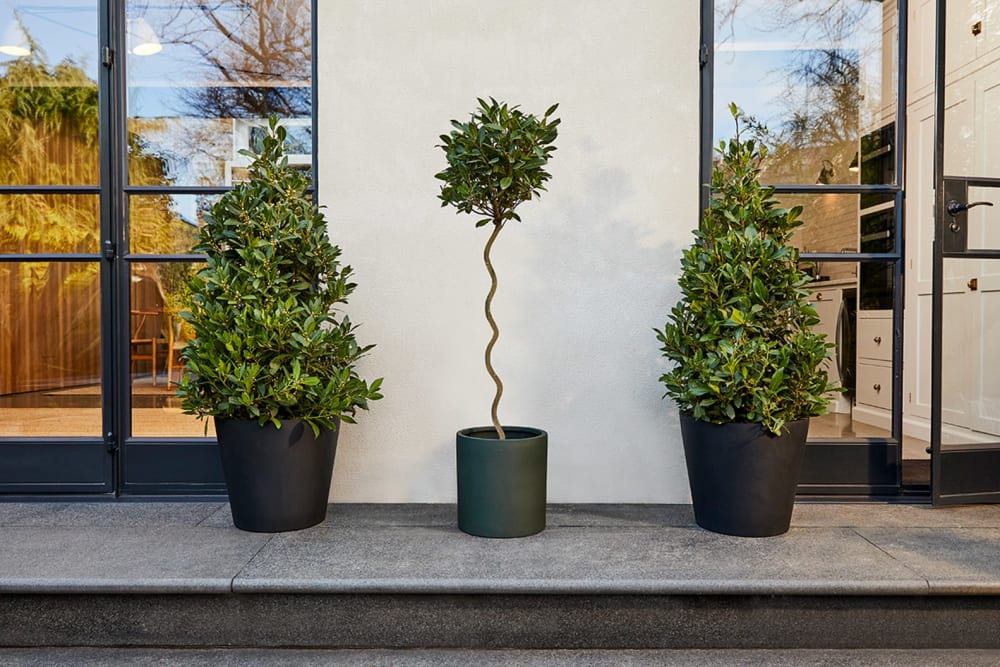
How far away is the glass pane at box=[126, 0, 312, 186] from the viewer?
2.75 m

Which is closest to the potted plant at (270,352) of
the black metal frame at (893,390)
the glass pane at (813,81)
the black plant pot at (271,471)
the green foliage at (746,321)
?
the black plant pot at (271,471)

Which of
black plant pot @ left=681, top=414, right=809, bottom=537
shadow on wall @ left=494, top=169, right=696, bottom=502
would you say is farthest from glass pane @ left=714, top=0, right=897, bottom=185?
black plant pot @ left=681, top=414, right=809, bottom=537

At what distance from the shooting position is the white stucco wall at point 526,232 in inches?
103

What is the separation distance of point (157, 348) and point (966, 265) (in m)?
Result: 3.18

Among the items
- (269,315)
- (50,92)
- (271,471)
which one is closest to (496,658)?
(271,471)

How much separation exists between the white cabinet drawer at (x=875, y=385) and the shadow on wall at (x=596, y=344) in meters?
0.75

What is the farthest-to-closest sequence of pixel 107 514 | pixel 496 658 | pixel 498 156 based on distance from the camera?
pixel 107 514 → pixel 498 156 → pixel 496 658

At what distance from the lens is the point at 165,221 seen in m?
2.76

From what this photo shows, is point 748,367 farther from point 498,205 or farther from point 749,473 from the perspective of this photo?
point 498,205

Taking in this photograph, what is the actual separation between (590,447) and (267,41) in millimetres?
2091

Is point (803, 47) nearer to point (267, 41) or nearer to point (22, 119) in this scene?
point (267, 41)

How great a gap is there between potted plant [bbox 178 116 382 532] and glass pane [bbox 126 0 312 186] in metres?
0.57

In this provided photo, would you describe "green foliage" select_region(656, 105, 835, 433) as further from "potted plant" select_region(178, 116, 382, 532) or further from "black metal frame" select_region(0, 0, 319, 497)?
"black metal frame" select_region(0, 0, 319, 497)

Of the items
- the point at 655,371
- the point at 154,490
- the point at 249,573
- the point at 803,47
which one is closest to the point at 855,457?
A: the point at 655,371
